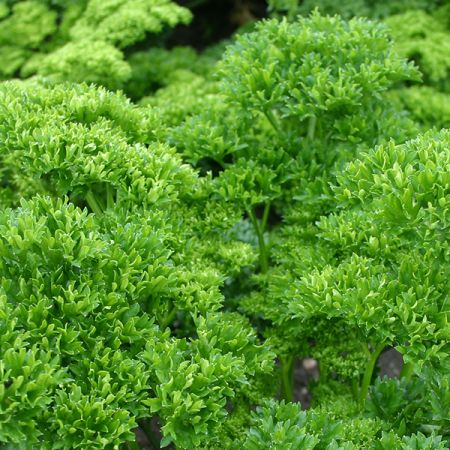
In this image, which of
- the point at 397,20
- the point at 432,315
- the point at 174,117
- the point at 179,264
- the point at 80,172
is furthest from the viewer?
the point at 397,20

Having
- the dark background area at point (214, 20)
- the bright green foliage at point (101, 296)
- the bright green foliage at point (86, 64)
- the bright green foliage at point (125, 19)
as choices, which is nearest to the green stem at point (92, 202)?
the bright green foliage at point (101, 296)

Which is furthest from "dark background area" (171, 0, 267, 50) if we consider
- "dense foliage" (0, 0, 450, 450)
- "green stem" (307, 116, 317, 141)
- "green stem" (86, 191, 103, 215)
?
"green stem" (86, 191, 103, 215)

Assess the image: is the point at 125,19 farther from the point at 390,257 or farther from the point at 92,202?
the point at 390,257

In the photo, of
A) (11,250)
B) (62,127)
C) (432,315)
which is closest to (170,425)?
(11,250)

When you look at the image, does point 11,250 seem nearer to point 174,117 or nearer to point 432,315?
point 432,315

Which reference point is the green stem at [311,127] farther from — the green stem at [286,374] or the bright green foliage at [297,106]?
the green stem at [286,374]

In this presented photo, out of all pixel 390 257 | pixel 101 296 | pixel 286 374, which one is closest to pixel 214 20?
pixel 286 374
